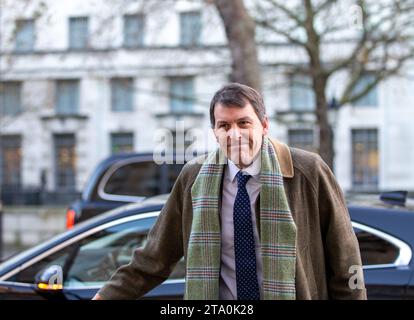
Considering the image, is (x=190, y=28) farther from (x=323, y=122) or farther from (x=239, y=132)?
(x=239, y=132)

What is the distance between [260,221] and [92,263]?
94.6 inches

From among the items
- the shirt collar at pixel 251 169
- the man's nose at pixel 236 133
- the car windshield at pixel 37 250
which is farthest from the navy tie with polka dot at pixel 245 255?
the car windshield at pixel 37 250

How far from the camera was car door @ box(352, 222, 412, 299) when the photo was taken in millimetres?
3713

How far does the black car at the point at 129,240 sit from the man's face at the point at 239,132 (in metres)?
1.66

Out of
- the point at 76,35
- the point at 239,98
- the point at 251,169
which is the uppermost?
the point at 76,35

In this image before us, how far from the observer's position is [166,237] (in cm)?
264

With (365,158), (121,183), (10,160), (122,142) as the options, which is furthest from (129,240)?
(10,160)

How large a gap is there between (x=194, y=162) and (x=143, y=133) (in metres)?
29.4

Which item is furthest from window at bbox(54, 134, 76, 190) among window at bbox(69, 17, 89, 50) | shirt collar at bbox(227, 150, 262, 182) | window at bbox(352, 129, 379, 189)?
shirt collar at bbox(227, 150, 262, 182)

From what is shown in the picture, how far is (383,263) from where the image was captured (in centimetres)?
383

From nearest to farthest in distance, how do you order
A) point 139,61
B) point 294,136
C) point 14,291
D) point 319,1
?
point 14,291
point 319,1
point 294,136
point 139,61

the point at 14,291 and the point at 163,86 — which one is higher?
the point at 163,86

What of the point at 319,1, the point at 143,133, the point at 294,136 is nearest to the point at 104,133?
the point at 143,133
